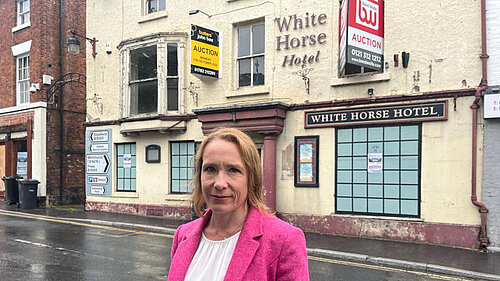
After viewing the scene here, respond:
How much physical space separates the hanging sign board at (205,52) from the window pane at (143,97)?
2.66m

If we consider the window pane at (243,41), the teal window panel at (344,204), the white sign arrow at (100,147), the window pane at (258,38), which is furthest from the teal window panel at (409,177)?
the white sign arrow at (100,147)

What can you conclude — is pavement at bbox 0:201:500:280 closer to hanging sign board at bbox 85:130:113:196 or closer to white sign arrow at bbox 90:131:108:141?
hanging sign board at bbox 85:130:113:196

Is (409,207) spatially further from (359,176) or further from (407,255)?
(407,255)

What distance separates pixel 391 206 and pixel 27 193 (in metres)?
14.2

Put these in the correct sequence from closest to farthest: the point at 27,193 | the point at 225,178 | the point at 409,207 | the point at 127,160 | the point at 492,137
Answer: the point at 225,178, the point at 492,137, the point at 409,207, the point at 127,160, the point at 27,193

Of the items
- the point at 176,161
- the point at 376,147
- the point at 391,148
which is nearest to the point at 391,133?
the point at 391,148

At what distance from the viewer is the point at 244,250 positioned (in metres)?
1.90

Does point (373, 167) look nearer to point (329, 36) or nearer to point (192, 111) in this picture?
point (329, 36)

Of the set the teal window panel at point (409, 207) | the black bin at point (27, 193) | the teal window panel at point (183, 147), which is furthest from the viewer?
the black bin at point (27, 193)

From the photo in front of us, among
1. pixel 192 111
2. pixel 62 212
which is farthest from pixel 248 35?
pixel 62 212

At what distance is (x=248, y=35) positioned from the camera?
12.9m

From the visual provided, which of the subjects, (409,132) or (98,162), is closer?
(409,132)

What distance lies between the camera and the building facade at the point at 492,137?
896cm

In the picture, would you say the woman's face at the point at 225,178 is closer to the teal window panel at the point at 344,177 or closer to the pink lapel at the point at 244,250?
the pink lapel at the point at 244,250
